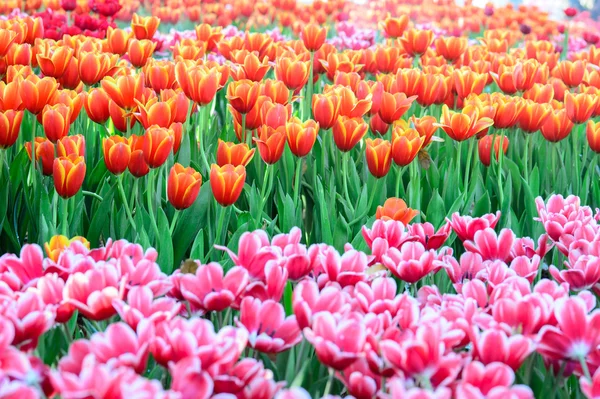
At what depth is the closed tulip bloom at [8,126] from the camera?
2.19m

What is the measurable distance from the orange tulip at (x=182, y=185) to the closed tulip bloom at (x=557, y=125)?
141cm

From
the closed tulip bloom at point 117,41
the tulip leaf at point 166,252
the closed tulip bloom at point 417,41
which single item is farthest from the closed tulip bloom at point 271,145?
the closed tulip bloom at point 417,41

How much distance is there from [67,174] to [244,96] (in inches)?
28.0

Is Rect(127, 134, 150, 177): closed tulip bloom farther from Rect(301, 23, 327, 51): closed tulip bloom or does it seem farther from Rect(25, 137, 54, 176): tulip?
Rect(301, 23, 327, 51): closed tulip bloom

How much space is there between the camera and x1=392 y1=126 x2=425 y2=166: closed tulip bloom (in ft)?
7.48

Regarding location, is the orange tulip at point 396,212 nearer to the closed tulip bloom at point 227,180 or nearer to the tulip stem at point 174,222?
the closed tulip bloom at point 227,180

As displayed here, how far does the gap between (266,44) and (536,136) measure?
133cm

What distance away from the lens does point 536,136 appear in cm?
328

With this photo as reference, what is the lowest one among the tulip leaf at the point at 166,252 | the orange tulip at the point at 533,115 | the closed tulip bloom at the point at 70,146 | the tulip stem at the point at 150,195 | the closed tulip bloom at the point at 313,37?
the tulip leaf at the point at 166,252

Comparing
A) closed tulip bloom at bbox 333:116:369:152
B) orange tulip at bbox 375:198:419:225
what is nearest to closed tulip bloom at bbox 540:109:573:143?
closed tulip bloom at bbox 333:116:369:152

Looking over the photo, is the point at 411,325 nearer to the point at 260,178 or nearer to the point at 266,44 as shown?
the point at 260,178

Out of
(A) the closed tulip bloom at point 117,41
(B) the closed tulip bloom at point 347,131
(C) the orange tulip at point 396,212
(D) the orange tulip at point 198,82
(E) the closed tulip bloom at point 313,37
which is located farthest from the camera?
(E) the closed tulip bloom at point 313,37

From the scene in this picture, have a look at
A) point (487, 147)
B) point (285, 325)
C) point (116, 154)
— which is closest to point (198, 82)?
point (116, 154)

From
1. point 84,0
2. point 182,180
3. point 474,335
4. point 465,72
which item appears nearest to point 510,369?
point 474,335
